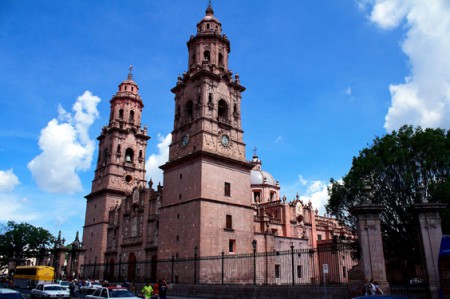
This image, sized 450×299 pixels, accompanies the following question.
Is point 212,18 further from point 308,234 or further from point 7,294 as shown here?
point 7,294

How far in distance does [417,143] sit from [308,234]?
2564cm

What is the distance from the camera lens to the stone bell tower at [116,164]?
49312 mm

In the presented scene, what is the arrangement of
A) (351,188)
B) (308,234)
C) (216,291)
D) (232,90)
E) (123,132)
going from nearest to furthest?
(216,291)
(351,188)
(232,90)
(308,234)
(123,132)

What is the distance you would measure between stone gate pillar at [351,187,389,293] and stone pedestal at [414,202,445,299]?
204 centimetres

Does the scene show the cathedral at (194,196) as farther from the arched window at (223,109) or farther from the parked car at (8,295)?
the parked car at (8,295)

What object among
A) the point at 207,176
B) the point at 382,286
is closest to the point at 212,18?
the point at 207,176

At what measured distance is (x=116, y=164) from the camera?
166 ft

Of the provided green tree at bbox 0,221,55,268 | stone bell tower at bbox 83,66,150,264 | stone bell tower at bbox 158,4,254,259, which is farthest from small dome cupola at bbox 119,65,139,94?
green tree at bbox 0,221,55,268

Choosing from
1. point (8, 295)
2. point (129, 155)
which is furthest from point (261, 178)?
point (8, 295)

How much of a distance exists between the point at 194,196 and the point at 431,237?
20.2 meters

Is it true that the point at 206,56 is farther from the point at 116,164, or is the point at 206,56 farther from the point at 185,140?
the point at 116,164

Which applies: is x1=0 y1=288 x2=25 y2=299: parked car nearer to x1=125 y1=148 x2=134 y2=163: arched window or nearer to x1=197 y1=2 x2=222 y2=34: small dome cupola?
x1=197 y1=2 x2=222 y2=34: small dome cupola

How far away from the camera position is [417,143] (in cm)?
2484

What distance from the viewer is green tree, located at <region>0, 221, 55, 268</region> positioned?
66000 mm
